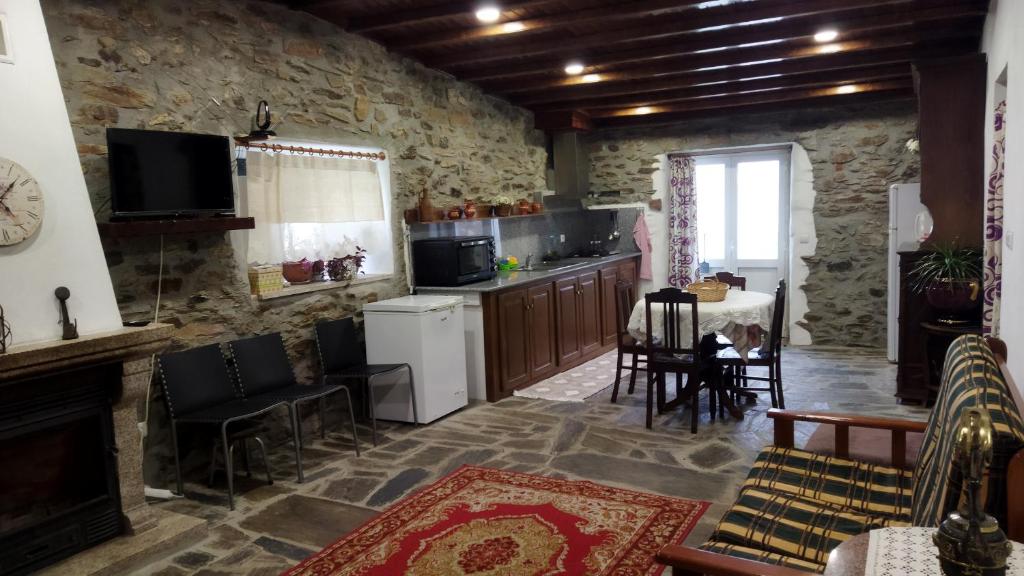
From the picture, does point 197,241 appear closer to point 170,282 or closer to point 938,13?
point 170,282

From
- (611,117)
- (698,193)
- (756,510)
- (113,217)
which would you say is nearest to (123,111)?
(113,217)

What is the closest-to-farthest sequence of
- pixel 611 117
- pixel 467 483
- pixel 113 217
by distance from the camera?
pixel 113 217, pixel 467 483, pixel 611 117

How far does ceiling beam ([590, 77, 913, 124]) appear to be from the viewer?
6477 millimetres

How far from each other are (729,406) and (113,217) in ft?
12.5

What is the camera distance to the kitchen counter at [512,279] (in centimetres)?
539

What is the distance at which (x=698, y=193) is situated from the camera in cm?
805

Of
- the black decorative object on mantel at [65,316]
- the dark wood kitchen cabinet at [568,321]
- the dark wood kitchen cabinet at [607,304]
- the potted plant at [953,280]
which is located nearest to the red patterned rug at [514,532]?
the black decorative object on mantel at [65,316]

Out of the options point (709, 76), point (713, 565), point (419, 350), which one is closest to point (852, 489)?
point (713, 565)

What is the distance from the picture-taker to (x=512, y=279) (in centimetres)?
583

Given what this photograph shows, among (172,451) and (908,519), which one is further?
(172,451)

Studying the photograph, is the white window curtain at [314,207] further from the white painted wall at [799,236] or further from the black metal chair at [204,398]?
the white painted wall at [799,236]

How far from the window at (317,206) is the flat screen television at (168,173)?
46 centimetres

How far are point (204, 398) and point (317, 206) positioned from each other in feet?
5.16

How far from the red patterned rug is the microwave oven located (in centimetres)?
208
